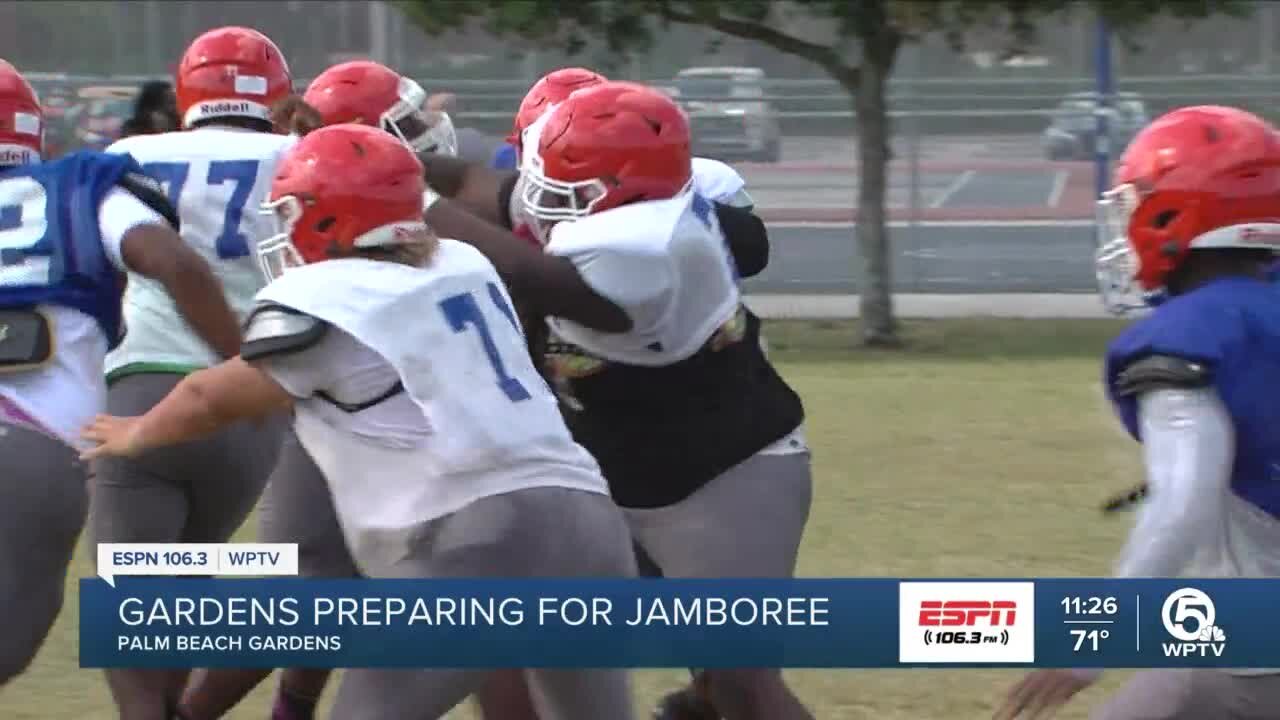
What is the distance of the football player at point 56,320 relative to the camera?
4949 millimetres

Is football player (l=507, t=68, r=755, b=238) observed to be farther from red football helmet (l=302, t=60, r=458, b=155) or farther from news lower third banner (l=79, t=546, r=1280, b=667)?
news lower third banner (l=79, t=546, r=1280, b=667)

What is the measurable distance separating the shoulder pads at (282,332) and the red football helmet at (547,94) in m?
1.71

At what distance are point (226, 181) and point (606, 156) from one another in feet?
4.17

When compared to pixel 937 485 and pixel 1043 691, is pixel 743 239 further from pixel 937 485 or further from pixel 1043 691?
pixel 937 485

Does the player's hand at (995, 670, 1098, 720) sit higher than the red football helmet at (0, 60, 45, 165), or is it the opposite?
the red football helmet at (0, 60, 45, 165)

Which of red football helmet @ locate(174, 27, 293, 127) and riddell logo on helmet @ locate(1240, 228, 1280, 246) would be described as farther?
red football helmet @ locate(174, 27, 293, 127)

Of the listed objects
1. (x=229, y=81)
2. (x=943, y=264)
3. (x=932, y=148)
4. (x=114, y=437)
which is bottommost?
(x=943, y=264)

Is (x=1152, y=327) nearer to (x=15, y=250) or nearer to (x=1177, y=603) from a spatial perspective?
(x=1177, y=603)

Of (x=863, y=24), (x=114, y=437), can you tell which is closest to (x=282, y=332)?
(x=114, y=437)

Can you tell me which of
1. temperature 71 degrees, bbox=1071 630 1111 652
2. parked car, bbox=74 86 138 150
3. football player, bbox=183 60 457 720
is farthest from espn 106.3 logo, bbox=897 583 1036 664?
parked car, bbox=74 86 138 150

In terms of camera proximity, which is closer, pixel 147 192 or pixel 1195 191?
pixel 1195 191

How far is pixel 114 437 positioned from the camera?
4.49 meters

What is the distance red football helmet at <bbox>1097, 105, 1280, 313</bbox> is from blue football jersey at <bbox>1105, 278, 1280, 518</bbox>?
0.17 meters

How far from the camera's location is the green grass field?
6828mm
